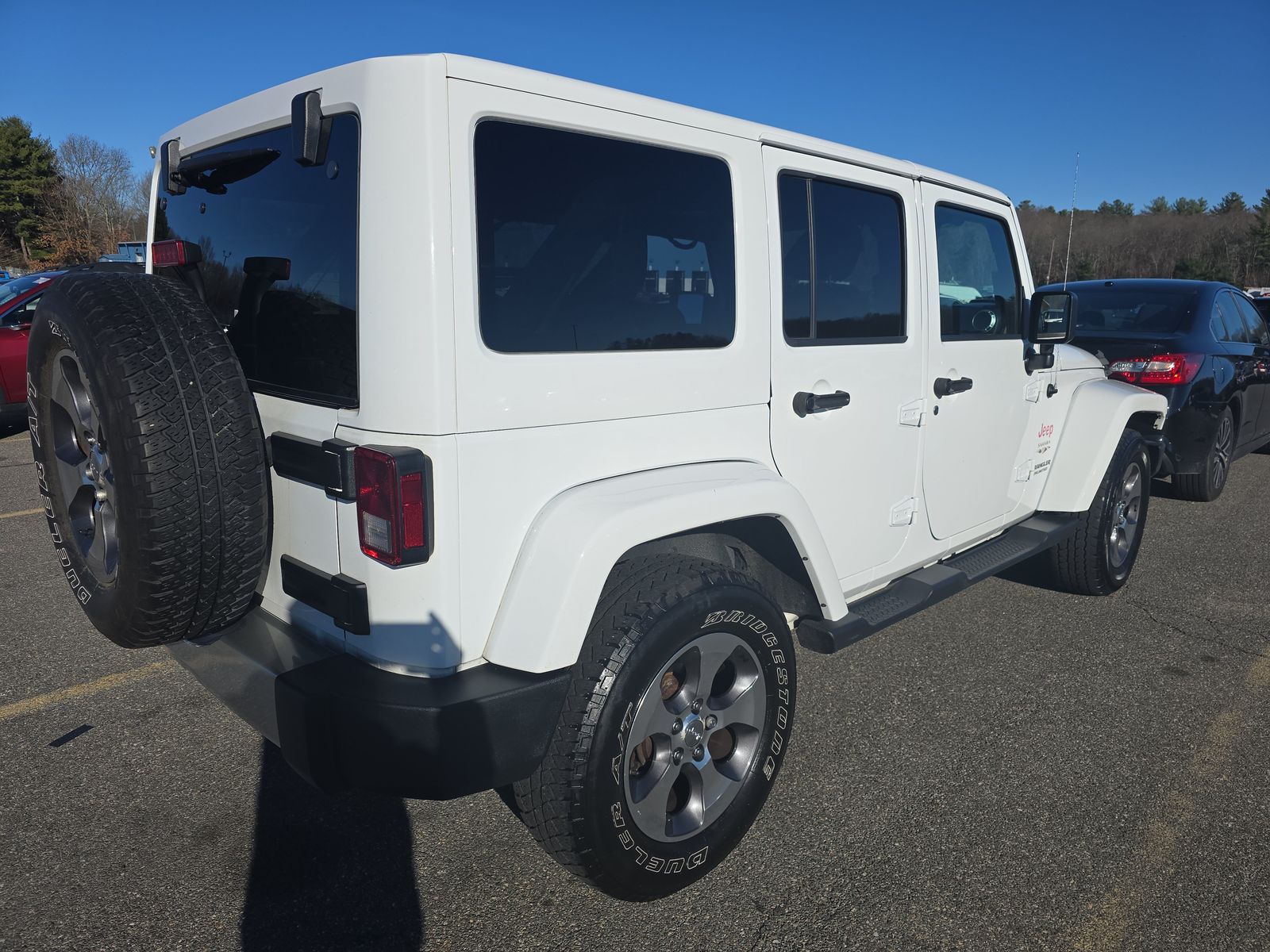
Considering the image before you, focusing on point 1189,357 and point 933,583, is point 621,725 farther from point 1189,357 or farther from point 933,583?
point 1189,357

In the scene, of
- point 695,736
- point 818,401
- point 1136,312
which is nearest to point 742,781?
point 695,736

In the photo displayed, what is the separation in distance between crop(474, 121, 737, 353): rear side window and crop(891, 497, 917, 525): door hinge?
44.8 inches

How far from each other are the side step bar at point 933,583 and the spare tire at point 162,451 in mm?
1725

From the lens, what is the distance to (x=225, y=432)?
205 cm

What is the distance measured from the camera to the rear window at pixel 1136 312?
6.56m

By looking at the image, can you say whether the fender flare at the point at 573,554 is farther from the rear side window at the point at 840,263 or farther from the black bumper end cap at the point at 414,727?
the rear side window at the point at 840,263

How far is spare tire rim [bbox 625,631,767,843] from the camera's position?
7.59 feet

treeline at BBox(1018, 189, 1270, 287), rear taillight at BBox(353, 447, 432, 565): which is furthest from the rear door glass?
treeline at BBox(1018, 189, 1270, 287)

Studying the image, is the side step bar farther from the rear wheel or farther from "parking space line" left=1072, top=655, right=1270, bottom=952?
the rear wheel

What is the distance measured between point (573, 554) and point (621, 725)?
460 millimetres

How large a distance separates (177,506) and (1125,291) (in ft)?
23.3

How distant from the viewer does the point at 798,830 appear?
2723 millimetres

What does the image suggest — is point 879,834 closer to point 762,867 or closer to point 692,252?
point 762,867

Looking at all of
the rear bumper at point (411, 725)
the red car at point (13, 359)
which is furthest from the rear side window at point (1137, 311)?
the red car at point (13, 359)
